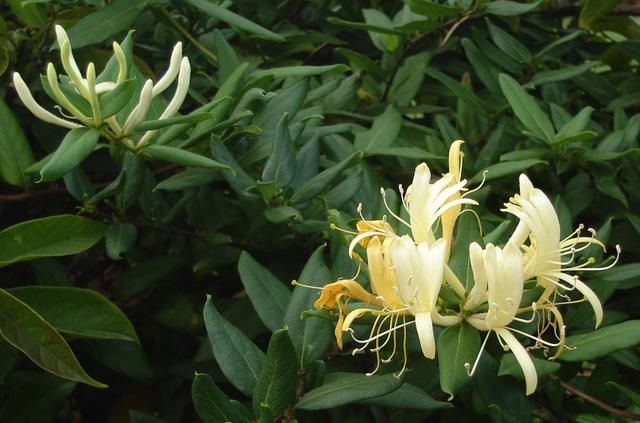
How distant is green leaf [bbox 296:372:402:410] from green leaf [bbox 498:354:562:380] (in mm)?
120

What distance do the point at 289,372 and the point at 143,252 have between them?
471mm

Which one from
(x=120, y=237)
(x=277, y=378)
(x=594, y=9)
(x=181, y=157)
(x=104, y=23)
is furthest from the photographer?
(x=594, y=9)

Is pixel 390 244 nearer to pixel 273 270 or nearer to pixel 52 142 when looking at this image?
pixel 273 270

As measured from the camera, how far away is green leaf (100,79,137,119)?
0.85m

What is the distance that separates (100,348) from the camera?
1168 millimetres

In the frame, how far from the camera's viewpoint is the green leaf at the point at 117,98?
0.85 metres

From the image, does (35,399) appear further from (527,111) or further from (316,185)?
(527,111)

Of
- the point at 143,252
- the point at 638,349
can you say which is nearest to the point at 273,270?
the point at 143,252

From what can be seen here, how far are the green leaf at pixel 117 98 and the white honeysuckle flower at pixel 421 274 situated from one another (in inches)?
11.9

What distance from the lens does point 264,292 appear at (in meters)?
0.97

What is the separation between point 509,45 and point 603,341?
2.02ft

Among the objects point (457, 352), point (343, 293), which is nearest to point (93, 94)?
point (343, 293)

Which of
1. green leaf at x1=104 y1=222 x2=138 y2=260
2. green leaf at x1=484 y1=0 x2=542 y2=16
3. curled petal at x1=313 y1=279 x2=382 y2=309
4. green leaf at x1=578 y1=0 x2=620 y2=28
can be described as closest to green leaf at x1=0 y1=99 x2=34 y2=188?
green leaf at x1=104 y1=222 x2=138 y2=260

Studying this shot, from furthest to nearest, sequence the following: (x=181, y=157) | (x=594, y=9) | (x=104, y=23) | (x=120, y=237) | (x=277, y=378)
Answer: (x=594, y=9)
(x=104, y=23)
(x=120, y=237)
(x=181, y=157)
(x=277, y=378)
